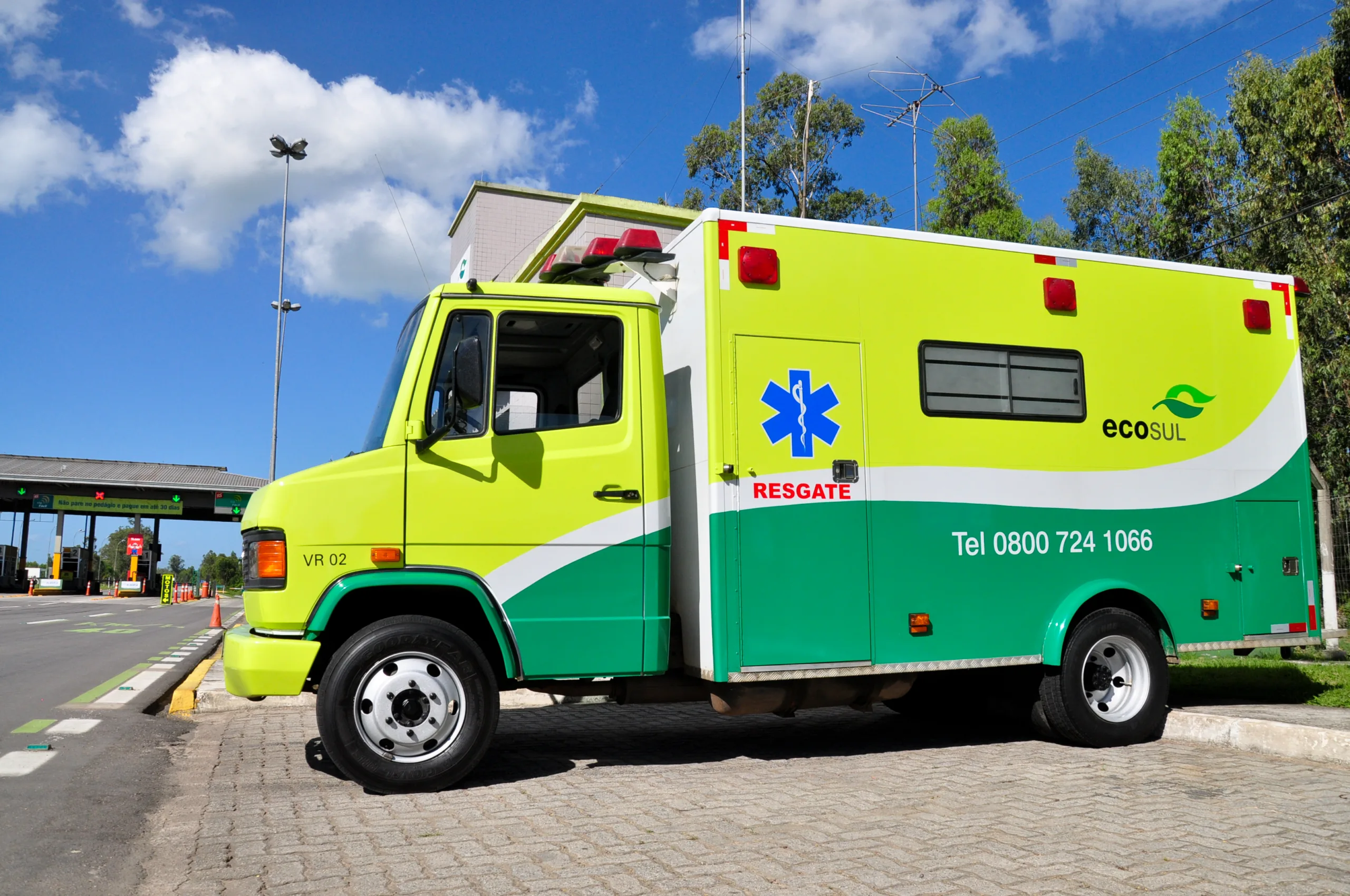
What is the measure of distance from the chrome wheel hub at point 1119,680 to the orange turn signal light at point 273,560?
518 centimetres

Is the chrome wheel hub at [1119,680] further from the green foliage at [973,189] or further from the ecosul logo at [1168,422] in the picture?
the green foliage at [973,189]

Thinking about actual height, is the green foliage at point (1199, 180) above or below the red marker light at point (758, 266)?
above

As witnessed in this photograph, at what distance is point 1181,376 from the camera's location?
7.25 meters

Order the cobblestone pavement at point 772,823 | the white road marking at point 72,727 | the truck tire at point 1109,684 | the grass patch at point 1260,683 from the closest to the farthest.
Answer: the cobblestone pavement at point 772,823, the truck tire at point 1109,684, the white road marking at point 72,727, the grass patch at point 1260,683

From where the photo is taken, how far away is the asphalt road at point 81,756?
4.12 meters

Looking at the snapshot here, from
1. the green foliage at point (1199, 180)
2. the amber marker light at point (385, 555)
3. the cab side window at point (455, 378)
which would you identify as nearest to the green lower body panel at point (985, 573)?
the cab side window at point (455, 378)

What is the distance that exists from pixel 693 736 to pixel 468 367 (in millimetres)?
3530

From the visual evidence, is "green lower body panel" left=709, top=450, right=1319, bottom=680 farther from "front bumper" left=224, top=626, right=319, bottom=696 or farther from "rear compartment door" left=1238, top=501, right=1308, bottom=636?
"front bumper" left=224, top=626, right=319, bottom=696

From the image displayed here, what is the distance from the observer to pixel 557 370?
6074 mm

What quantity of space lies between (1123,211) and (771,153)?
1287 centimetres

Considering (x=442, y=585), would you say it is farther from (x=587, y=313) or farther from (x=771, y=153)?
(x=771, y=153)

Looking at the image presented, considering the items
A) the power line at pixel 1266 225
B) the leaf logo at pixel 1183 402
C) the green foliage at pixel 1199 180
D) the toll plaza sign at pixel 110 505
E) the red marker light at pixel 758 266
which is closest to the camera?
the red marker light at pixel 758 266

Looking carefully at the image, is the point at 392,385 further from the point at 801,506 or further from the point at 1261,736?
the point at 1261,736

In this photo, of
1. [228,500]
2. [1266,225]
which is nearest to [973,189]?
[1266,225]
